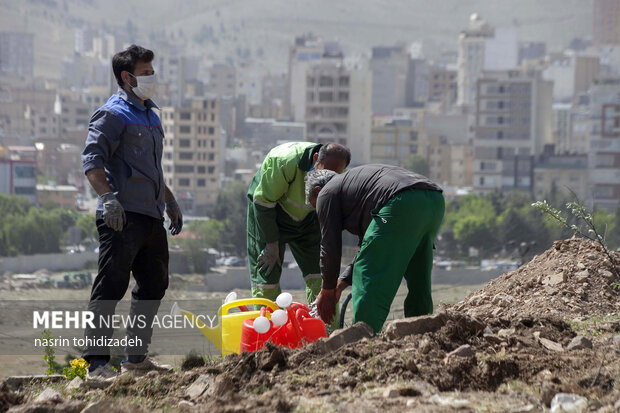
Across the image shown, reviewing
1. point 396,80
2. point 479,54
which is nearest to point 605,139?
point 396,80

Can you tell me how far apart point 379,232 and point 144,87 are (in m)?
1.48

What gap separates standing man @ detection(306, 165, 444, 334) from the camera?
17.8ft

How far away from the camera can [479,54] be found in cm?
17950

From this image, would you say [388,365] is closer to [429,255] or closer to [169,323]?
[429,255]

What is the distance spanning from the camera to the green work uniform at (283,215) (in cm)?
662

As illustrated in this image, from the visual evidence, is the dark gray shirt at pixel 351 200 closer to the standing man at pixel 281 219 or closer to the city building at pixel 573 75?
the standing man at pixel 281 219

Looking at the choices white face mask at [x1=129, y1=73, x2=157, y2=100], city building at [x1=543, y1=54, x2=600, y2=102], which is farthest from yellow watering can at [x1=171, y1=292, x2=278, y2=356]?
city building at [x1=543, y1=54, x2=600, y2=102]

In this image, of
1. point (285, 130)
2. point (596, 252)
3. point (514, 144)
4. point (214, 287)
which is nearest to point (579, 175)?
point (514, 144)

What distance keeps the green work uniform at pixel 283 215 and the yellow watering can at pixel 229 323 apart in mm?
718

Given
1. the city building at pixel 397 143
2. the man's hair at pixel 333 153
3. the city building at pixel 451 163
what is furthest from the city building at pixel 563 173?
the man's hair at pixel 333 153

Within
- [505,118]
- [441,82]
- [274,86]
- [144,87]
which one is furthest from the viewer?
[274,86]

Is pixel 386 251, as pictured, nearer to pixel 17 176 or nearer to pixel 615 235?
pixel 615 235

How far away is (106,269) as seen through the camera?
5.44 m

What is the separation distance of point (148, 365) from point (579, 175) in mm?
99700
